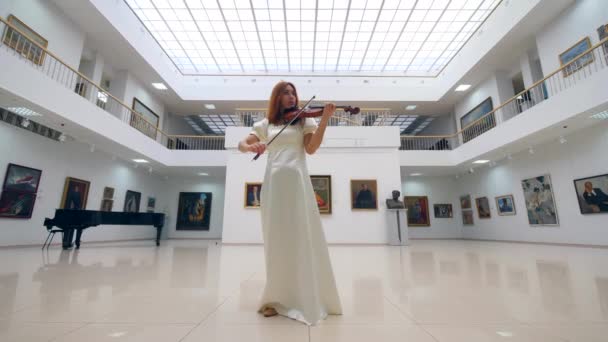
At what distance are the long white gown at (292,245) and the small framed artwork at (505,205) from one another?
15740 millimetres

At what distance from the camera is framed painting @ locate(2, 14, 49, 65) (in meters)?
8.58

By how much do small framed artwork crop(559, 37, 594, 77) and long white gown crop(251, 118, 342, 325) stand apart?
1283 centimetres

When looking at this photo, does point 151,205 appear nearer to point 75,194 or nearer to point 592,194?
point 75,194

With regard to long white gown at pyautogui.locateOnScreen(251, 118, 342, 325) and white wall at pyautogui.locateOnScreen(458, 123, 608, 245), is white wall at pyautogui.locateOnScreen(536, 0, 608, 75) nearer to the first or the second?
white wall at pyautogui.locateOnScreen(458, 123, 608, 245)

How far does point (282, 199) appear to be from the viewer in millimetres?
2258

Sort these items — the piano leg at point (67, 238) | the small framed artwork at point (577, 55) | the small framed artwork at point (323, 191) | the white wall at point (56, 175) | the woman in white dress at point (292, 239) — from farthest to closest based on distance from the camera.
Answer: the small framed artwork at point (323, 191)
the small framed artwork at point (577, 55)
the white wall at point (56, 175)
the piano leg at point (67, 238)
the woman in white dress at point (292, 239)

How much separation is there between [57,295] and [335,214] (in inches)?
427

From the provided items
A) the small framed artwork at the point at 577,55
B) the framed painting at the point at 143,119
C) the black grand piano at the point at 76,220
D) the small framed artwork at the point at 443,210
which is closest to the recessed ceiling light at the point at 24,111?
the black grand piano at the point at 76,220

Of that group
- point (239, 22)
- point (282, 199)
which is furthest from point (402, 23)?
point (282, 199)

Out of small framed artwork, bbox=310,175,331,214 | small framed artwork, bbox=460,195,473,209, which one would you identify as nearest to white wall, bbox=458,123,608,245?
small framed artwork, bbox=460,195,473,209

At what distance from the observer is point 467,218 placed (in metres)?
17.9

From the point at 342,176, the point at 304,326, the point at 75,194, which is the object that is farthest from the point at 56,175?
the point at 304,326

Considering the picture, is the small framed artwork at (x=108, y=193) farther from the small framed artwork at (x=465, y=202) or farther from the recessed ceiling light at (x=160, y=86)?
the small framed artwork at (x=465, y=202)

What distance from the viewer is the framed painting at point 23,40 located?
858cm
